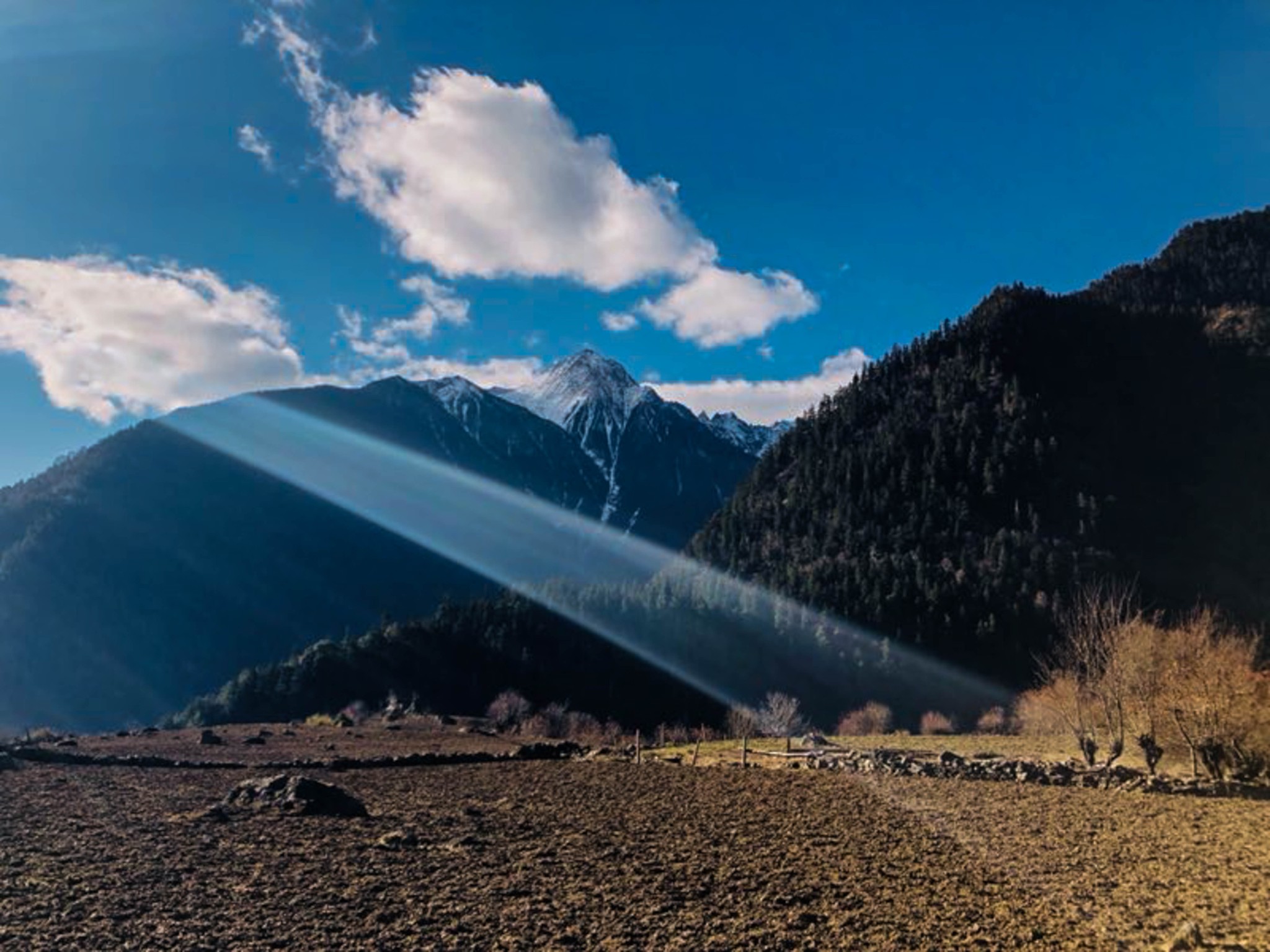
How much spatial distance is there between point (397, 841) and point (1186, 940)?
1908 cm

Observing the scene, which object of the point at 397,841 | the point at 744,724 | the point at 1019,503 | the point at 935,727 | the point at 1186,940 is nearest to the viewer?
the point at 1186,940

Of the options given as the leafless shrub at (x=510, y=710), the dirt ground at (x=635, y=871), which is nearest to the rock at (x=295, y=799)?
the dirt ground at (x=635, y=871)

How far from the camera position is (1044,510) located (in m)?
156

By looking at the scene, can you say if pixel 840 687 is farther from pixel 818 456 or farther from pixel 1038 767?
pixel 1038 767

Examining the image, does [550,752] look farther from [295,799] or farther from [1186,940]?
[1186,940]

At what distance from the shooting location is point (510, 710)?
115 meters

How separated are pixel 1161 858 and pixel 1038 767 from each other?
1838 cm

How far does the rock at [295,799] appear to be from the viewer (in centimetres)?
2638

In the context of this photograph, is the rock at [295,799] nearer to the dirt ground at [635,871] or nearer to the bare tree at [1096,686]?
the dirt ground at [635,871]

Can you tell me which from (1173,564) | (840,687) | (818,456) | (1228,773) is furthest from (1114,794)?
(818,456)

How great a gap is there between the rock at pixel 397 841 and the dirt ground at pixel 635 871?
16 cm

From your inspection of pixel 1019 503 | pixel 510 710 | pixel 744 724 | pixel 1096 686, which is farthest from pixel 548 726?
pixel 1019 503

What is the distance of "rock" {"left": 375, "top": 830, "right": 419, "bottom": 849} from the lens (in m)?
21.4

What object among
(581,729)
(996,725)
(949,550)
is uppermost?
(949,550)
